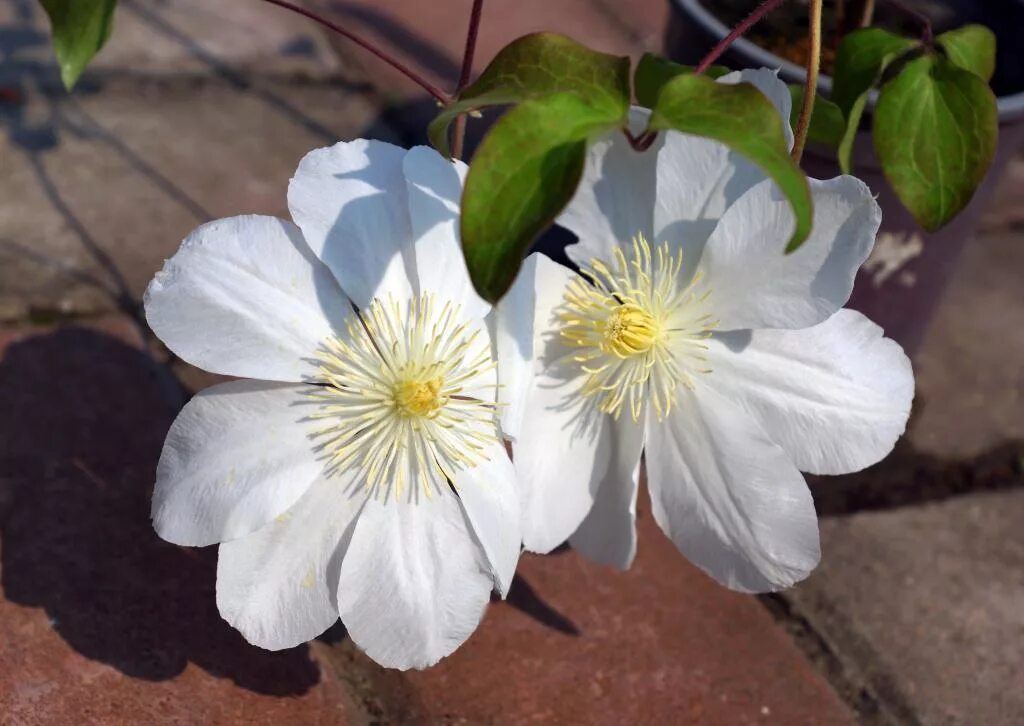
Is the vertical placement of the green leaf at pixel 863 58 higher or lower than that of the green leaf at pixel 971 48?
lower

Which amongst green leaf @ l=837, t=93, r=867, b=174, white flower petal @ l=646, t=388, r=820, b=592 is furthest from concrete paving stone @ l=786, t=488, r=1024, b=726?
green leaf @ l=837, t=93, r=867, b=174

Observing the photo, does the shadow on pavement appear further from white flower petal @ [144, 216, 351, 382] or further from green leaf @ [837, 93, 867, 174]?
white flower petal @ [144, 216, 351, 382]

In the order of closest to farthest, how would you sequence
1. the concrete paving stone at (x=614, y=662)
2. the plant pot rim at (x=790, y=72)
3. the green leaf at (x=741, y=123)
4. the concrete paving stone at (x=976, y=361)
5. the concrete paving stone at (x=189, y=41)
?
the green leaf at (x=741, y=123) → the concrete paving stone at (x=614, y=662) → the plant pot rim at (x=790, y=72) → the concrete paving stone at (x=976, y=361) → the concrete paving stone at (x=189, y=41)

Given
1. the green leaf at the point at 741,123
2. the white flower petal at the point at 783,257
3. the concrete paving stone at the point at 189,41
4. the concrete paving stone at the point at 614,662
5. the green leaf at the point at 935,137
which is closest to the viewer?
the green leaf at the point at 741,123

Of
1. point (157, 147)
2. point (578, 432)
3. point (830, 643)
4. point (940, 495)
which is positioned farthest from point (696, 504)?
point (157, 147)

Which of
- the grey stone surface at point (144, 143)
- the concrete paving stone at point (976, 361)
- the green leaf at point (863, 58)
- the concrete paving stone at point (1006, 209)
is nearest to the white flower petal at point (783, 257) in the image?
the green leaf at point (863, 58)

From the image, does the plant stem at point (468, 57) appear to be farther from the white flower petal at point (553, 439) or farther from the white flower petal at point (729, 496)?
the white flower petal at point (729, 496)

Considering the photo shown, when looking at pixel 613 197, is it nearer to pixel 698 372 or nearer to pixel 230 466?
pixel 698 372
